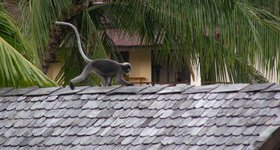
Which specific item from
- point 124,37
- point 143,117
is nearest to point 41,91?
point 143,117

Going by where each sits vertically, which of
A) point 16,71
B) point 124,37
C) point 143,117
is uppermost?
point 16,71

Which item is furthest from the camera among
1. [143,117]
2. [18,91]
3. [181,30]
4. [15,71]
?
[181,30]

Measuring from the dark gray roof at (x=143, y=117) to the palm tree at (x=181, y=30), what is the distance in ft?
14.8

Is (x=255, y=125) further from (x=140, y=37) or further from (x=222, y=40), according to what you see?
(x=140, y=37)

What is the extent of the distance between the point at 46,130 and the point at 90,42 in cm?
673

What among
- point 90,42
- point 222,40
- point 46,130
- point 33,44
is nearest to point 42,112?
point 46,130

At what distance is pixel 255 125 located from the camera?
797 centimetres

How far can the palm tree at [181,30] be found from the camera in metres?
14.2

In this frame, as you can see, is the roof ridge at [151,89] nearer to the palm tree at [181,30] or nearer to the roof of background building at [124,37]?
the palm tree at [181,30]

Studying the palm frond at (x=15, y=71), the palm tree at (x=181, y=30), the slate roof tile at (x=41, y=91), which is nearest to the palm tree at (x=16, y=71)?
the palm frond at (x=15, y=71)

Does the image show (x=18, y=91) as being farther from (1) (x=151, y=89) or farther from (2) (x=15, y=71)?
(1) (x=151, y=89)

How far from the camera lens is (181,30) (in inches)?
578

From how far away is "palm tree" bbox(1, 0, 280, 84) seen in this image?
46.5 feet

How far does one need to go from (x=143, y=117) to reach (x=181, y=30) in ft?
19.8
